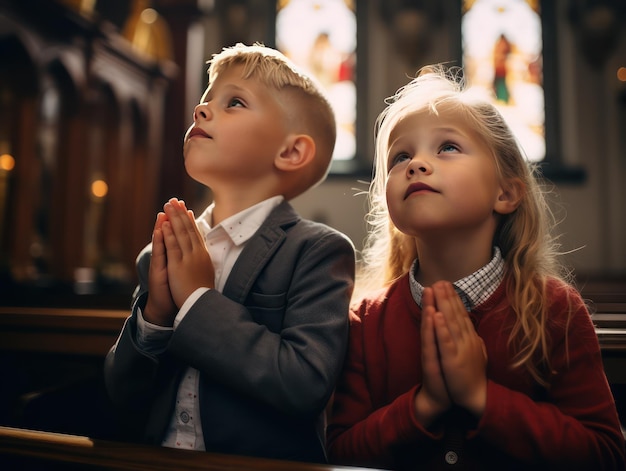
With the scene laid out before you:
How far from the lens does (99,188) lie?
11.9ft

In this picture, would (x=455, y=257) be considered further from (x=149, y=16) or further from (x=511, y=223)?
(x=149, y=16)

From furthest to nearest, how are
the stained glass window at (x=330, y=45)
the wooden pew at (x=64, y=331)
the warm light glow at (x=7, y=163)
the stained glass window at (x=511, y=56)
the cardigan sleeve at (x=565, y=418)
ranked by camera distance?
the stained glass window at (x=330, y=45), the stained glass window at (x=511, y=56), the warm light glow at (x=7, y=163), the wooden pew at (x=64, y=331), the cardigan sleeve at (x=565, y=418)

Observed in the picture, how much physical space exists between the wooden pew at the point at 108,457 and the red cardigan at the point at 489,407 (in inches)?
9.8

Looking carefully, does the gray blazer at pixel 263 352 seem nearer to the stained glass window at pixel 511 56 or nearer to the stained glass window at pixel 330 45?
the stained glass window at pixel 330 45

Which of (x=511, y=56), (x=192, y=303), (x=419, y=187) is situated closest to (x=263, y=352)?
(x=192, y=303)

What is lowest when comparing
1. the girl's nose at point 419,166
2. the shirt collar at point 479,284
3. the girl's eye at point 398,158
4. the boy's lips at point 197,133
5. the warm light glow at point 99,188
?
the shirt collar at point 479,284

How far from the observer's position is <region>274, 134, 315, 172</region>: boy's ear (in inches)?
44.4

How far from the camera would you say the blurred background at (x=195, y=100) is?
2.80 meters

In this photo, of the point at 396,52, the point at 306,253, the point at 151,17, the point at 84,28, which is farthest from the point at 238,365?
the point at 396,52

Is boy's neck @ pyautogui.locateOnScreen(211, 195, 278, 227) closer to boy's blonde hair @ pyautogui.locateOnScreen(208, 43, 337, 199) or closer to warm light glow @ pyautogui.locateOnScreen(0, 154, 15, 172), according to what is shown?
boy's blonde hair @ pyautogui.locateOnScreen(208, 43, 337, 199)

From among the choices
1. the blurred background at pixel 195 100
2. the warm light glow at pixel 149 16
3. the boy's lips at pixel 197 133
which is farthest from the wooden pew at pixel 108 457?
the warm light glow at pixel 149 16

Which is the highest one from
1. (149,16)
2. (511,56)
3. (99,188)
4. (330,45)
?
(330,45)

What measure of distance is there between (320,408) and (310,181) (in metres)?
0.48

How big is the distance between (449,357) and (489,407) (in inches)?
3.8
